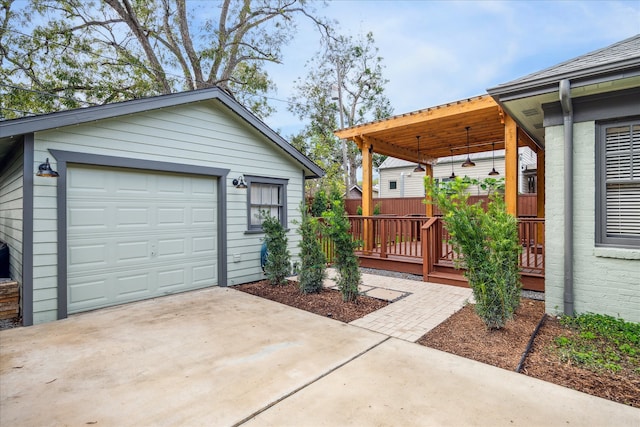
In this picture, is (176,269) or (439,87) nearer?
(176,269)

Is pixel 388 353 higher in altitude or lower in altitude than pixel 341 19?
lower

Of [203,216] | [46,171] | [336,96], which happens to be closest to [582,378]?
[203,216]

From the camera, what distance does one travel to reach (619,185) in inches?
141

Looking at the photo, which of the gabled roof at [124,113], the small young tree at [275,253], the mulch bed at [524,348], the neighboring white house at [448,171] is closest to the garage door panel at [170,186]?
the gabled roof at [124,113]

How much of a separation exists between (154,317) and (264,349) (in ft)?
5.91

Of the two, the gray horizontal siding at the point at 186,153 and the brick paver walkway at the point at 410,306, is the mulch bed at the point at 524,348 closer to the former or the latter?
the brick paver walkway at the point at 410,306

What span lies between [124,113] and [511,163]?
595 cm

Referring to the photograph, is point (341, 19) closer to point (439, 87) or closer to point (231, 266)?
point (439, 87)

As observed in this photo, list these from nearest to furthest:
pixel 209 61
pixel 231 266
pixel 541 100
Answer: pixel 541 100, pixel 231 266, pixel 209 61

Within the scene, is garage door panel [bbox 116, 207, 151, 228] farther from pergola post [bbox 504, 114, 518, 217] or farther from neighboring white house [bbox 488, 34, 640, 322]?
→ pergola post [bbox 504, 114, 518, 217]

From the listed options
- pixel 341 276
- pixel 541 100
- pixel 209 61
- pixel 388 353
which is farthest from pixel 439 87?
pixel 388 353

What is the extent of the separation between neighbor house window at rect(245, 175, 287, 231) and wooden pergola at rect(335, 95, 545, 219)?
2012mm

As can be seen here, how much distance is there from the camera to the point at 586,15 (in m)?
7.72

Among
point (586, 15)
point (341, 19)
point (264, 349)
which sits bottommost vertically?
point (264, 349)
